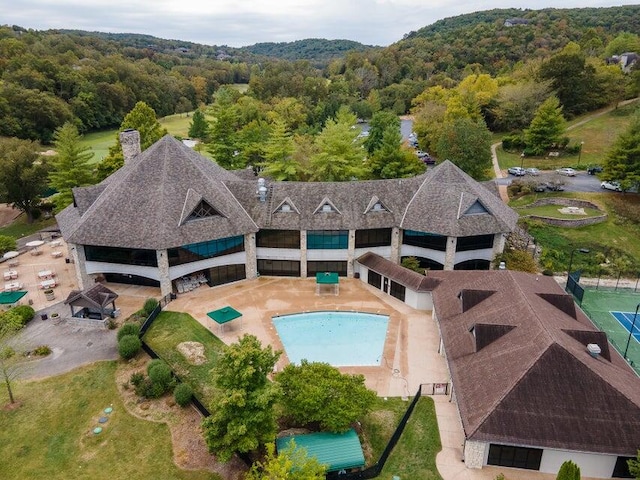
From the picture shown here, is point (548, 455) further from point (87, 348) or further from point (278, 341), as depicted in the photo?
point (87, 348)

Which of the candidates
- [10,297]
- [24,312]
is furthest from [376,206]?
[10,297]

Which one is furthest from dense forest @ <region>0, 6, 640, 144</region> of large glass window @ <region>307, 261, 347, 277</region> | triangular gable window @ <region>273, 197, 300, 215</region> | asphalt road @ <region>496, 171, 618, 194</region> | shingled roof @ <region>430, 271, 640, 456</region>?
shingled roof @ <region>430, 271, 640, 456</region>

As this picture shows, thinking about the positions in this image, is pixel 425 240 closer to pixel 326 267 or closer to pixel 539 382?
pixel 326 267

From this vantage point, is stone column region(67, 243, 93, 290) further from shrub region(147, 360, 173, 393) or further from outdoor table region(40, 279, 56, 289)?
shrub region(147, 360, 173, 393)

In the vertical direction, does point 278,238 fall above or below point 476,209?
below

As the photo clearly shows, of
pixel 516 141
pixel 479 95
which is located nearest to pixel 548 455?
pixel 516 141

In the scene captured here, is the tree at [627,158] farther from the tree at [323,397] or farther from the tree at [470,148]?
the tree at [323,397]
